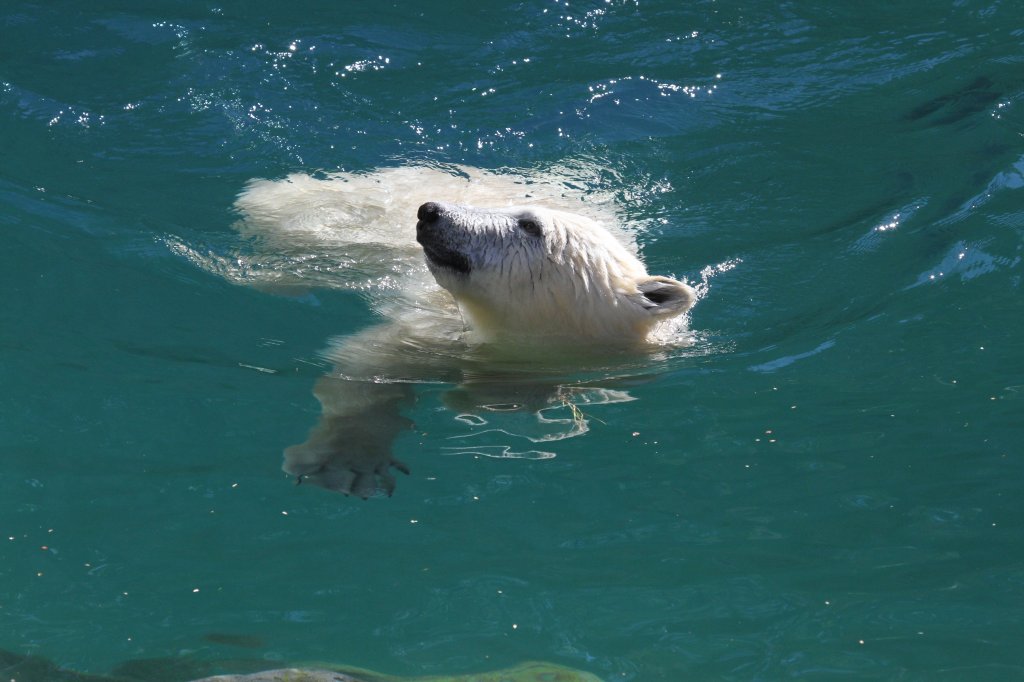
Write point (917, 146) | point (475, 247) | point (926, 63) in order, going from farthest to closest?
1. point (926, 63)
2. point (917, 146)
3. point (475, 247)

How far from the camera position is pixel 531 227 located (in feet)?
20.5

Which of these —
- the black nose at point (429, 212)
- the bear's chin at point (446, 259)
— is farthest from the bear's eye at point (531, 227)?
the black nose at point (429, 212)

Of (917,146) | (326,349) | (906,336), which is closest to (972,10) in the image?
(917,146)

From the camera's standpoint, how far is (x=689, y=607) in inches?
275

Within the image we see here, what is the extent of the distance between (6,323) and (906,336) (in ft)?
17.4

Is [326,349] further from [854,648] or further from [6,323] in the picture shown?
[854,648]

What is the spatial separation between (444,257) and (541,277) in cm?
55

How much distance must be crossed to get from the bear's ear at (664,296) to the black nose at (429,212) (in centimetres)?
117

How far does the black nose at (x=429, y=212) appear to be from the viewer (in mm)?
5973

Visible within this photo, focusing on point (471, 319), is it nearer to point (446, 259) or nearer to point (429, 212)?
point (446, 259)

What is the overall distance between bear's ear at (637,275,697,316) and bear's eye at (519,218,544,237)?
2.02ft

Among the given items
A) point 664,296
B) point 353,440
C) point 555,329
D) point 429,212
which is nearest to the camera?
point 429,212

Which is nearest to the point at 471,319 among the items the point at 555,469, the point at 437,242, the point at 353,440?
the point at 437,242

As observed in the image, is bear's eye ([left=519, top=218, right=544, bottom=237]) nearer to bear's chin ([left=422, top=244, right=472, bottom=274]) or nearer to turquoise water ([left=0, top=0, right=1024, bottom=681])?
bear's chin ([left=422, top=244, right=472, bottom=274])
